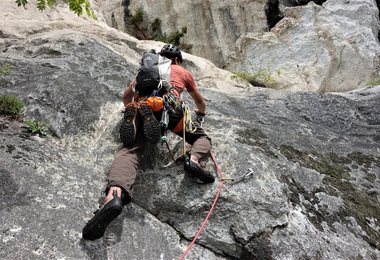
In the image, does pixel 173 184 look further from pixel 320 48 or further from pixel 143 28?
pixel 143 28

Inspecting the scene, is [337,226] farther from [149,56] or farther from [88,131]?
[88,131]

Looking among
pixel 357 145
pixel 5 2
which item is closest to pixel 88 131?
pixel 357 145

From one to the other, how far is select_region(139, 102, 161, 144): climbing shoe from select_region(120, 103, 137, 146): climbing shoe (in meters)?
0.14

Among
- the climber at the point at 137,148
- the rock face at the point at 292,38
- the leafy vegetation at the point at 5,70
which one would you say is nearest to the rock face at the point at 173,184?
the leafy vegetation at the point at 5,70

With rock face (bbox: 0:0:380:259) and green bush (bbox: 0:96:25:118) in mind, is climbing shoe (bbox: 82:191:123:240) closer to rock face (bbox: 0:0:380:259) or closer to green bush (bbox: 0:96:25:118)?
rock face (bbox: 0:0:380:259)

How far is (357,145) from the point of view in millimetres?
7836

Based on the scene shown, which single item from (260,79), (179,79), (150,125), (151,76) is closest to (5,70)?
(151,76)

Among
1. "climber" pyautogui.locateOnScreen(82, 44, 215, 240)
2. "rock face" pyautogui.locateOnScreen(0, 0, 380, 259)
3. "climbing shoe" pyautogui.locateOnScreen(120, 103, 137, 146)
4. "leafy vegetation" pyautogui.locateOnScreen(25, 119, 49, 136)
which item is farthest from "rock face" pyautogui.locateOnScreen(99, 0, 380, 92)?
"leafy vegetation" pyautogui.locateOnScreen(25, 119, 49, 136)

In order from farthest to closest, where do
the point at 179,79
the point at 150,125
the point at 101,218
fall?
the point at 179,79
the point at 150,125
the point at 101,218

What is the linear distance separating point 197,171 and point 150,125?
3.20 feet

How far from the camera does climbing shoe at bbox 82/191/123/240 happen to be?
13.2 feet

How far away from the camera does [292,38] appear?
51.9 feet

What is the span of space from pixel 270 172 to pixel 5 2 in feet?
38.2

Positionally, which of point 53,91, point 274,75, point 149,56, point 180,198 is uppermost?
point 149,56
